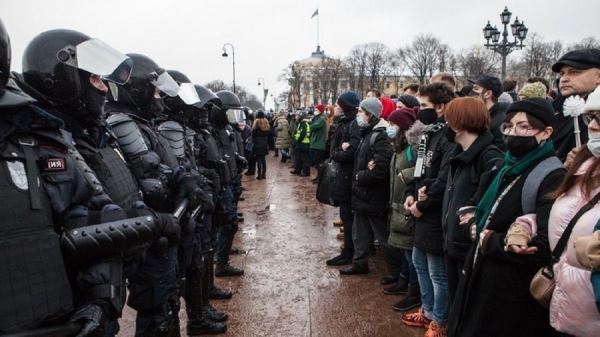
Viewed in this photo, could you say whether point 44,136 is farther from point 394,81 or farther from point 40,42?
point 394,81

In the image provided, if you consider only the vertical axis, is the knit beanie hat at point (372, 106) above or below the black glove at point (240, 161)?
above

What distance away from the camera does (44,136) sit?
2.11 m

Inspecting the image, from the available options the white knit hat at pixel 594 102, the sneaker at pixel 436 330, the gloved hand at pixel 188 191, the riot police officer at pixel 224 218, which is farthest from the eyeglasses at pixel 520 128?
the riot police officer at pixel 224 218

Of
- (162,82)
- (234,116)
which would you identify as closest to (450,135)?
(162,82)

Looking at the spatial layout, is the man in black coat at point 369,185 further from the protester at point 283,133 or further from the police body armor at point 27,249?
the protester at point 283,133

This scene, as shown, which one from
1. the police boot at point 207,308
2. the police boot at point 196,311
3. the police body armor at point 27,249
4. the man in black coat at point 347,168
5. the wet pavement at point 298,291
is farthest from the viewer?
the man in black coat at point 347,168

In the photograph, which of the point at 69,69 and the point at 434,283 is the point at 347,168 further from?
the point at 69,69

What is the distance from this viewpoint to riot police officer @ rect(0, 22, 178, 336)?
188cm

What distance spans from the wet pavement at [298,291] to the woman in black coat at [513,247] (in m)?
1.64

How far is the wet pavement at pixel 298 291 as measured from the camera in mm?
4469

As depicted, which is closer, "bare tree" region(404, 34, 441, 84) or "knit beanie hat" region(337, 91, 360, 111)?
"knit beanie hat" region(337, 91, 360, 111)

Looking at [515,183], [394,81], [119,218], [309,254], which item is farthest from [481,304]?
[394,81]

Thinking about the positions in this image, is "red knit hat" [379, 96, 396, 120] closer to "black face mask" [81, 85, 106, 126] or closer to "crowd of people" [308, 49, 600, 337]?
"crowd of people" [308, 49, 600, 337]

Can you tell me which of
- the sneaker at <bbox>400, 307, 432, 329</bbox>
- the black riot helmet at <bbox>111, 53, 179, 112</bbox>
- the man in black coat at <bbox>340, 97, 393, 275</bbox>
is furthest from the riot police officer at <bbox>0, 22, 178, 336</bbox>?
the man in black coat at <bbox>340, 97, 393, 275</bbox>
